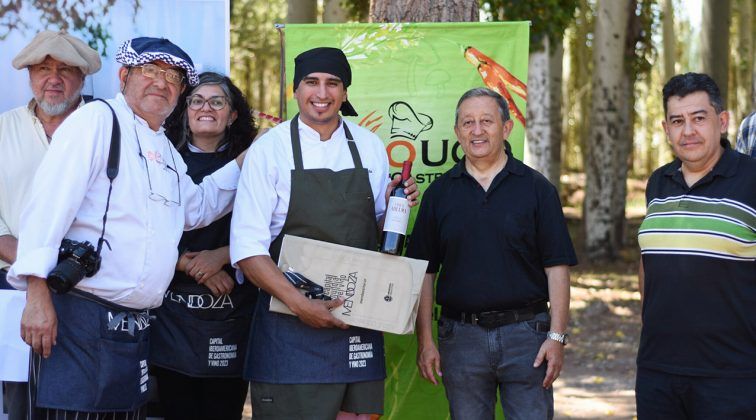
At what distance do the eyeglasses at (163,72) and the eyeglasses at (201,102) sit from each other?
728 millimetres

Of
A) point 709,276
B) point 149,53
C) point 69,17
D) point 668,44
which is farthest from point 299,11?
point 668,44

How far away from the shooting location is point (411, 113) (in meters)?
5.47

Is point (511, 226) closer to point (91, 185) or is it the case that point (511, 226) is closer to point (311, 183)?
point (311, 183)

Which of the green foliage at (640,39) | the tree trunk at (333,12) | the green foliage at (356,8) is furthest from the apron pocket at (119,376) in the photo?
the green foliage at (640,39)

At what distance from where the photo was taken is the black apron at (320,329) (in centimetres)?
438

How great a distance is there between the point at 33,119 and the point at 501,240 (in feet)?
7.59

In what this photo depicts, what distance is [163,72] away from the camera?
4145 mm

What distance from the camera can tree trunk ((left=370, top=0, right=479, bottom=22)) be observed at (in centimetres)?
587

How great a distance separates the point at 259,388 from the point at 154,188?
40.8 inches

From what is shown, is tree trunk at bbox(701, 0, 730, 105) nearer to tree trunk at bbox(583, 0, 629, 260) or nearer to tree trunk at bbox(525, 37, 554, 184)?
tree trunk at bbox(583, 0, 629, 260)

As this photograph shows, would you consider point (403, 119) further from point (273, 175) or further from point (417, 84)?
point (273, 175)

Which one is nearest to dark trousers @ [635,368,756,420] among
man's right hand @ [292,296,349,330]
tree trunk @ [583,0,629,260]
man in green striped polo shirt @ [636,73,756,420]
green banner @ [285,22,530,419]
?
man in green striped polo shirt @ [636,73,756,420]

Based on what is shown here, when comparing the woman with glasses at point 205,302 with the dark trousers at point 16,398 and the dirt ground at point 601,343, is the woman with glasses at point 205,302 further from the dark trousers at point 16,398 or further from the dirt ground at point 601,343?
the dirt ground at point 601,343

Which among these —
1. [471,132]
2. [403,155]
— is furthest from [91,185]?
[403,155]
